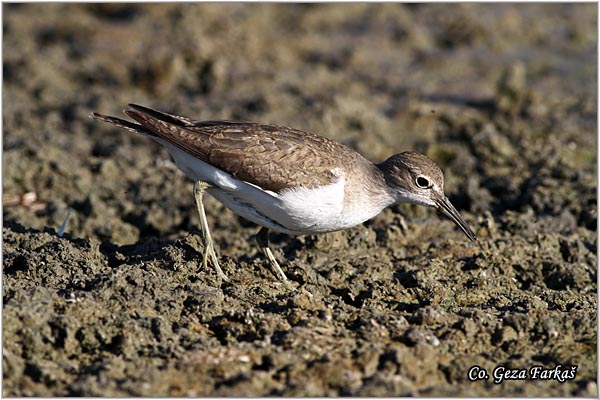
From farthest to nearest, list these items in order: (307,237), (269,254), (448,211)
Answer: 1. (307,237)
2. (448,211)
3. (269,254)

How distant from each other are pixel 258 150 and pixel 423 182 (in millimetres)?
1592

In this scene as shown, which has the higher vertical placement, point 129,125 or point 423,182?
point 129,125

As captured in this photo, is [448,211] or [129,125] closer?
[129,125]

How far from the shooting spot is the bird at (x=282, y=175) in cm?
701

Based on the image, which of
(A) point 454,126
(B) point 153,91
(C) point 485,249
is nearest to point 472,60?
(A) point 454,126

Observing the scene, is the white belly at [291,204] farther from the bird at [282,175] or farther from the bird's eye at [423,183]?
the bird's eye at [423,183]

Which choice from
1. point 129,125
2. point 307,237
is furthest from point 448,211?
point 129,125

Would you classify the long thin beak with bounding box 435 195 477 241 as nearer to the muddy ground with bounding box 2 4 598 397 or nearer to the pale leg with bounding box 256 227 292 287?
the muddy ground with bounding box 2 4 598 397

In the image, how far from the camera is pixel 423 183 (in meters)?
7.61

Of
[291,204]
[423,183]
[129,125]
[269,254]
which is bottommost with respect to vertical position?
[269,254]

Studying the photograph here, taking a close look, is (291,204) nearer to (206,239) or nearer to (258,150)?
(258,150)

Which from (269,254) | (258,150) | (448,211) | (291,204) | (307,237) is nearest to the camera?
(291,204)

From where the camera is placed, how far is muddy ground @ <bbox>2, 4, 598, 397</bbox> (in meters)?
5.59

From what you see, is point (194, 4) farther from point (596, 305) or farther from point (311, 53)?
point (596, 305)
